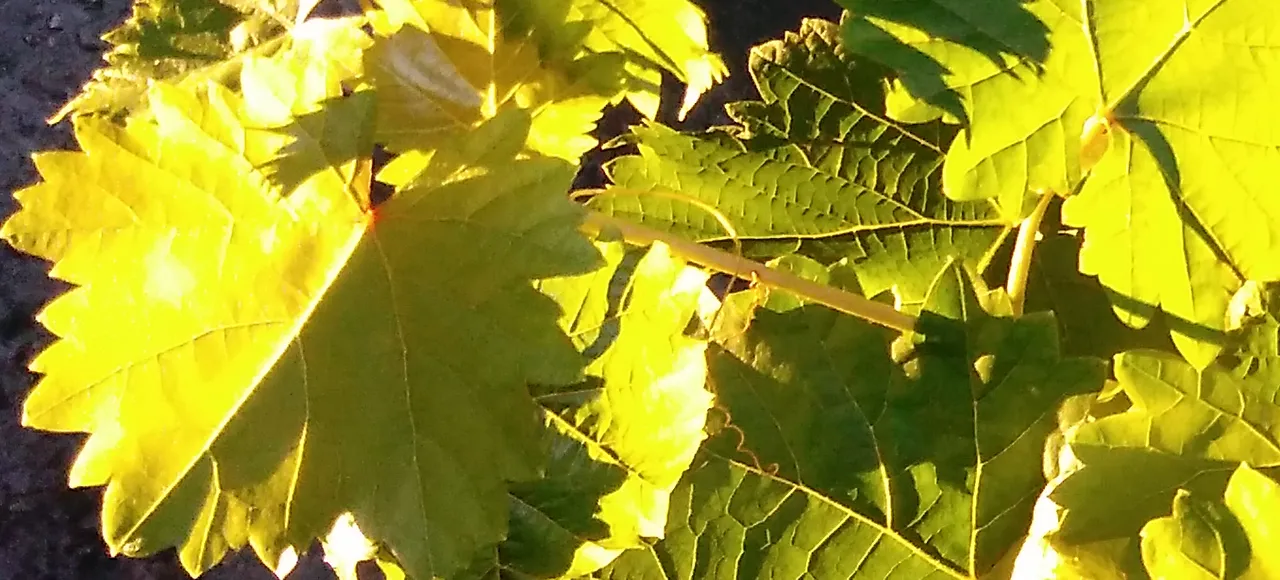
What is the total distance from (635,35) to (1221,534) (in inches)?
14.6

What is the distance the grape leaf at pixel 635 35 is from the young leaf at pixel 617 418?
11cm

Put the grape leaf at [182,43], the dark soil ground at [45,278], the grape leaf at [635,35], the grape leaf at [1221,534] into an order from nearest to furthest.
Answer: the grape leaf at [1221,534] → the grape leaf at [635,35] → the grape leaf at [182,43] → the dark soil ground at [45,278]

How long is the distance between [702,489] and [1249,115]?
31 cm

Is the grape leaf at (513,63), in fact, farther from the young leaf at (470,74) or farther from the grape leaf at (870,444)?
the grape leaf at (870,444)

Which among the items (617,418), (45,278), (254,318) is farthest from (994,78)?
(45,278)

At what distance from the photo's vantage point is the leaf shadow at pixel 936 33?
1.73 ft

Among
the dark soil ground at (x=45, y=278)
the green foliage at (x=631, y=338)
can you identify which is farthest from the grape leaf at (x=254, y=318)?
the dark soil ground at (x=45, y=278)

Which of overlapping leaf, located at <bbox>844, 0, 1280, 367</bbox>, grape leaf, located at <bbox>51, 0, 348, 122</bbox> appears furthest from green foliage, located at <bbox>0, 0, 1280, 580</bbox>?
grape leaf, located at <bbox>51, 0, 348, 122</bbox>

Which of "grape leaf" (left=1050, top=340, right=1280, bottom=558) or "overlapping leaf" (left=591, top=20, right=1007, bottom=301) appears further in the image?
"overlapping leaf" (left=591, top=20, right=1007, bottom=301)

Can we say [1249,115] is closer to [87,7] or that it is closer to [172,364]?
[172,364]

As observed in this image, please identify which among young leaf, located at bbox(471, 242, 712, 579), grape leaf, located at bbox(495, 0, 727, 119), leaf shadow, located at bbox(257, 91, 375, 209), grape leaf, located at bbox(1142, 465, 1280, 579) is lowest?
young leaf, located at bbox(471, 242, 712, 579)

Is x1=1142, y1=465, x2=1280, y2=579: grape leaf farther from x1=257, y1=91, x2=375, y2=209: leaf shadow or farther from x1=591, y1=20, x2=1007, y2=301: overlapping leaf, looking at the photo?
x1=257, y1=91, x2=375, y2=209: leaf shadow

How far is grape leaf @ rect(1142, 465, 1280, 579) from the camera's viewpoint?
494 mm

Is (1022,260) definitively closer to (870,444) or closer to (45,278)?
(870,444)
